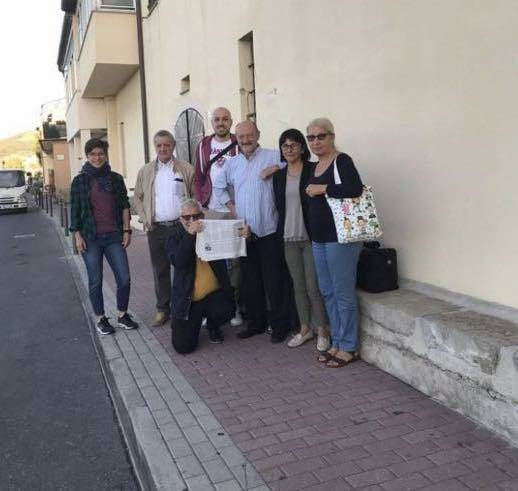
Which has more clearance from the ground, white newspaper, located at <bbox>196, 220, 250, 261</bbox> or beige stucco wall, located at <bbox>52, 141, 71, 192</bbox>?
beige stucco wall, located at <bbox>52, 141, 71, 192</bbox>

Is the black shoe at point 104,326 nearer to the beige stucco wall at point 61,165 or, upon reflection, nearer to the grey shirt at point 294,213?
the grey shirt at point 294,213

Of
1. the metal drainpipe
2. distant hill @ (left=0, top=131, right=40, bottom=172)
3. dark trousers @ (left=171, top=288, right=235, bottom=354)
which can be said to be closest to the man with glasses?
dark trousers @ (left=171, top=288, right=235, bottom=354)

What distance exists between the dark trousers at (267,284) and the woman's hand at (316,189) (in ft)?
2.73

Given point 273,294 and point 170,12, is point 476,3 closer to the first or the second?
point 273,294

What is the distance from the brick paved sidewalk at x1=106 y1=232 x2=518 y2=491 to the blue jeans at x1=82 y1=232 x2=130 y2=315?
1179 millimetres

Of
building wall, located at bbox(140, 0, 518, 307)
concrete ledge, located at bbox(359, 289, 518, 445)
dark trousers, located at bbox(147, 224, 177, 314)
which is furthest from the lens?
dark trousers, located at bbox(147, 224, 177, 314)

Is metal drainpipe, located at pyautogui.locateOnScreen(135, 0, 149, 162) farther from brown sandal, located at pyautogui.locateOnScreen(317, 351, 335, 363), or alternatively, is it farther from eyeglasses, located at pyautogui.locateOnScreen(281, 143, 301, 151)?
brown sandal, located at pyautogui.locateOnScreen(317, 351, 335, 363)

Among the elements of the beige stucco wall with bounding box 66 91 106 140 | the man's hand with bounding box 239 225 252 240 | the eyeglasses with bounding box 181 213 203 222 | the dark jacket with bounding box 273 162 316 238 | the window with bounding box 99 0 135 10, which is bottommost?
A: the man's hand with bounding box 239 225 252 240

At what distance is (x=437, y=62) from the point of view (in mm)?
4012

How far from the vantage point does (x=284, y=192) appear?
467 cm

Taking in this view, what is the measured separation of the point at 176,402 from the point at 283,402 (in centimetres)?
72

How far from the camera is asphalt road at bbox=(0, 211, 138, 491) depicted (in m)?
3.48

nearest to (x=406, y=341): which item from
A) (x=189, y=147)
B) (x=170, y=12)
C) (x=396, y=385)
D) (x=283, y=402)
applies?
(x=396, y=385)

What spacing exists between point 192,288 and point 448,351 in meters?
2.35
